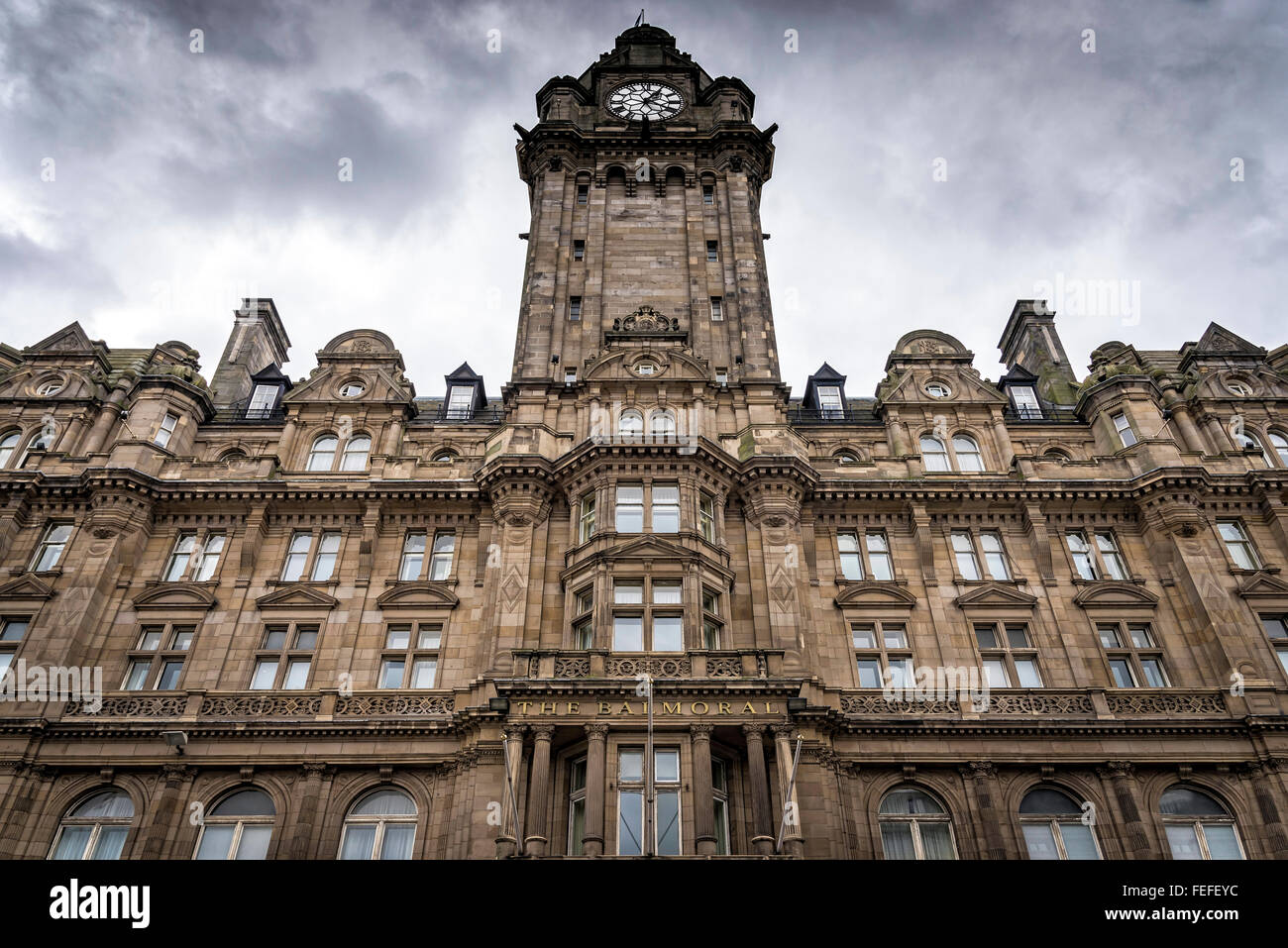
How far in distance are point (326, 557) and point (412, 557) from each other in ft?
9.19

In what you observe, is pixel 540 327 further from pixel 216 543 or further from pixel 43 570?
pixel 43 570

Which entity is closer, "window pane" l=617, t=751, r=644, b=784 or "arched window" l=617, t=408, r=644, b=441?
"window pane" l=617, t=751, r=644, b=784

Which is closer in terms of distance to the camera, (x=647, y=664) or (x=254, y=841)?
(x=254, y=841)

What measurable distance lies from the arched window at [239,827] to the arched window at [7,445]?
16.2 metres

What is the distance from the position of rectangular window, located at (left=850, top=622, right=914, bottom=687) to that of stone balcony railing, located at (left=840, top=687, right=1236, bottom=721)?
1.21m

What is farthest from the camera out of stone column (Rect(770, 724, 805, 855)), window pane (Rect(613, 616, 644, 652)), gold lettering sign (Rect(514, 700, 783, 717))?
window pane (Rect(613, 616, 644, 652))

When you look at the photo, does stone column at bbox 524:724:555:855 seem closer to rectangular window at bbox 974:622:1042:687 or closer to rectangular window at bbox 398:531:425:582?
rectangular window at bbox 398:531:425:582

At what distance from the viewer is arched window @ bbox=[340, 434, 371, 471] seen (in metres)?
34.1

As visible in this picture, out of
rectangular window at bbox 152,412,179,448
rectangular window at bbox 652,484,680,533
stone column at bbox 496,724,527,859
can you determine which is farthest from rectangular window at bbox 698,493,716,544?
rectangular window at bbox 152,412,179,448

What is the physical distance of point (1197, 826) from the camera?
83.7 feet

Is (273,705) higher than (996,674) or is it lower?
lower

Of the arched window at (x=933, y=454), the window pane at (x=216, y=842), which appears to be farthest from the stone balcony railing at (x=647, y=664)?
the arched window at (x=933, y=454)

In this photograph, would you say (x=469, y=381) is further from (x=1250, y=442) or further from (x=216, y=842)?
(x=1250, y=442)

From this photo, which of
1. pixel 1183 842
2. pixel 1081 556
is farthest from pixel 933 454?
pixel 1183 842
